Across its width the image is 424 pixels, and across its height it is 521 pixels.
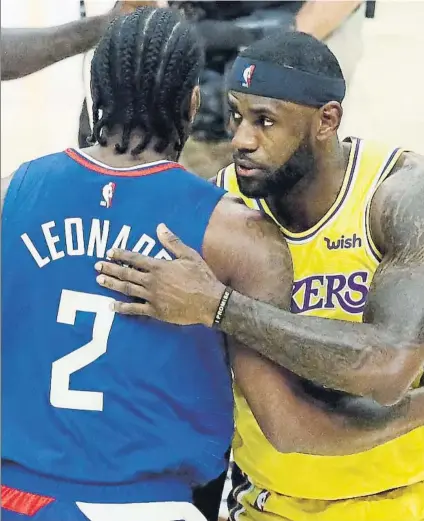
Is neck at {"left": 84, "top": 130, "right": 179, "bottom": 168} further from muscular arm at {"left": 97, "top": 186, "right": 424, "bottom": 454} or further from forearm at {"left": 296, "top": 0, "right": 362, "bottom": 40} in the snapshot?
forearm at {"left": 296, "top": 0, "right": 362, "bottom": 40}

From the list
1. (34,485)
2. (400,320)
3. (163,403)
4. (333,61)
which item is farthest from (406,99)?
(34,485)

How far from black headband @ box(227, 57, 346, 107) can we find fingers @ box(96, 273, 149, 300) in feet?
1.18

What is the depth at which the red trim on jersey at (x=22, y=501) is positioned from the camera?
3.17ft

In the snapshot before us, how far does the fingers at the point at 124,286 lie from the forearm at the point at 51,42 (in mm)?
460

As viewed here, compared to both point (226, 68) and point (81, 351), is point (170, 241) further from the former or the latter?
point (226, 68)

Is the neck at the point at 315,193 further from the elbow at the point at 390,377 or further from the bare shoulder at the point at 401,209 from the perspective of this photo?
the elbow at the point at 390,377

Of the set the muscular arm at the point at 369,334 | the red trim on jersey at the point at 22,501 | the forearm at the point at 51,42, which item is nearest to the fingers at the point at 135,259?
the muscular arm at the point at 369,334

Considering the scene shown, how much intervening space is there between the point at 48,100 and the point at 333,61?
55 centimetres

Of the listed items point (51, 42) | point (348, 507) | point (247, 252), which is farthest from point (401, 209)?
point (51, 42)

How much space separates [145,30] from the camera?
3.21 ft

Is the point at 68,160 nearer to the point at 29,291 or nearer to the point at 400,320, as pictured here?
the point at 29,291

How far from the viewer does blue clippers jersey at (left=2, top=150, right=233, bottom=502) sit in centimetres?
95

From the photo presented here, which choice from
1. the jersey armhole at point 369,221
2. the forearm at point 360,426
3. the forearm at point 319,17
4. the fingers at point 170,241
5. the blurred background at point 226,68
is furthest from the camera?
the forearm at point 319,17

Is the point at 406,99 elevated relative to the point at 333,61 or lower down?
lower down
